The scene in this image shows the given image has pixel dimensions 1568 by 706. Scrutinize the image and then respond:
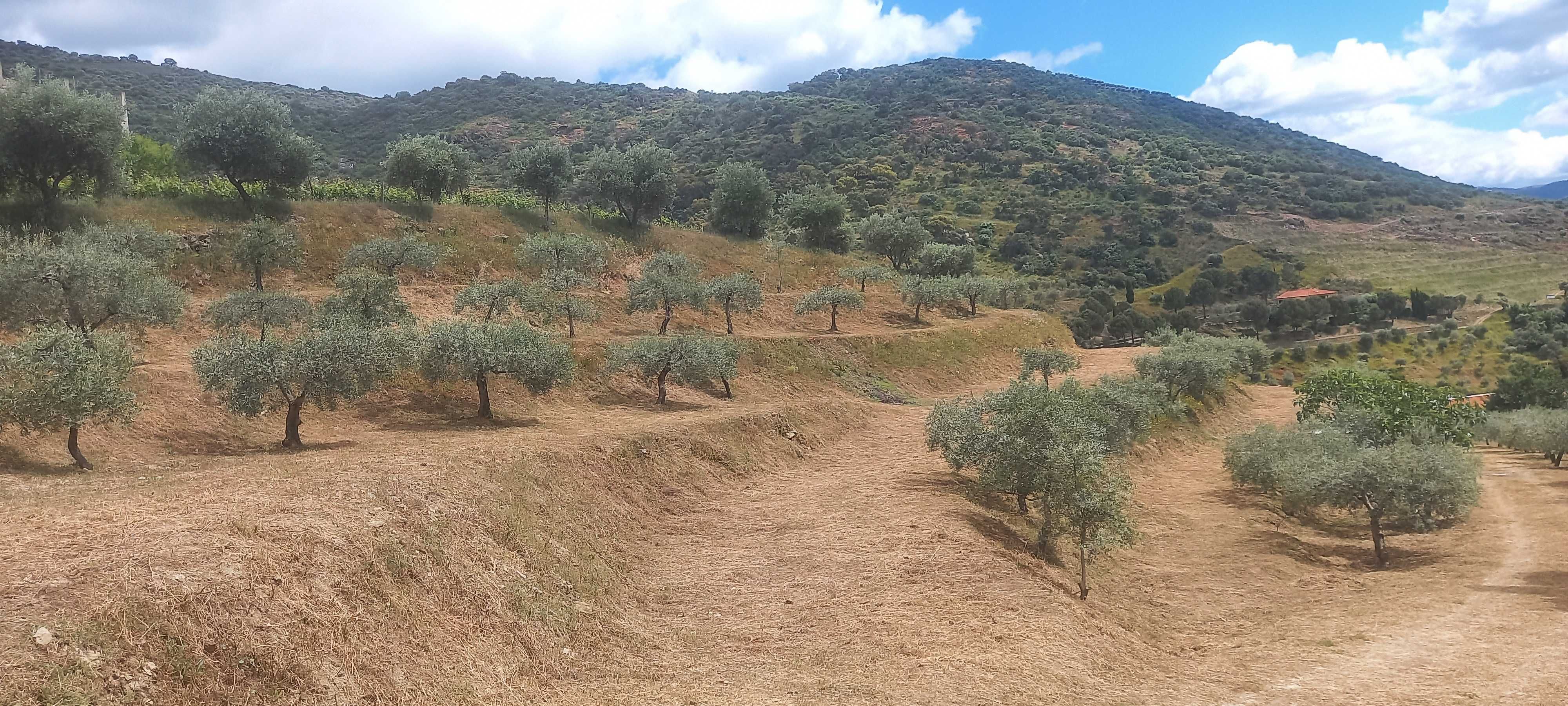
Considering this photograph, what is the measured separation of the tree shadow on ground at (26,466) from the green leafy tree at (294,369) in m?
2.85

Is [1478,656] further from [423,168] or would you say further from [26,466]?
[423,168]

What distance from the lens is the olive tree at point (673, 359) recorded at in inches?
1029

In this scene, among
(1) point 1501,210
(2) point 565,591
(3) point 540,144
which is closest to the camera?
(2) point 565,591

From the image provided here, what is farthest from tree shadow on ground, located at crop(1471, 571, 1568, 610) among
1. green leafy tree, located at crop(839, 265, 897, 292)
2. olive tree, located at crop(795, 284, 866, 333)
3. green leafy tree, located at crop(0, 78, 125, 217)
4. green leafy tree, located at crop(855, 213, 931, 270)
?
green leafy tree, located at crop(855, 213, 931, 270)

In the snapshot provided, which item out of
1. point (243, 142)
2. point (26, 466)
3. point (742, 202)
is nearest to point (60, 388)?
point (26, 466)

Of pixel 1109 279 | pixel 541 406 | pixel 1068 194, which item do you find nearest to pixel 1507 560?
pixel 541 406

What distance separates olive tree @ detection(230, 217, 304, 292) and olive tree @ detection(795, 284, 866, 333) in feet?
78.1

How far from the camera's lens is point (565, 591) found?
1189cm

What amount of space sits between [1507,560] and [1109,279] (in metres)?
77.0

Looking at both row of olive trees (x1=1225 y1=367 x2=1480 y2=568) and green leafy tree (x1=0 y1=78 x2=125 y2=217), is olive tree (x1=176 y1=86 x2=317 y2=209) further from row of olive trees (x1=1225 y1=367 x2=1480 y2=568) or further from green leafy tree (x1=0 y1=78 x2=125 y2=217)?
row of olive trees (x1=1225 y1=367 x2=1480 y2=568)

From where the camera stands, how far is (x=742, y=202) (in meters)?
56.9

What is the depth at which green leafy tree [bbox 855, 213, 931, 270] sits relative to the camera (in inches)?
2422

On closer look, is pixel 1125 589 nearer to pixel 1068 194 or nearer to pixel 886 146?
A: pixel 1068 194

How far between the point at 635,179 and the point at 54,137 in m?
28.3
